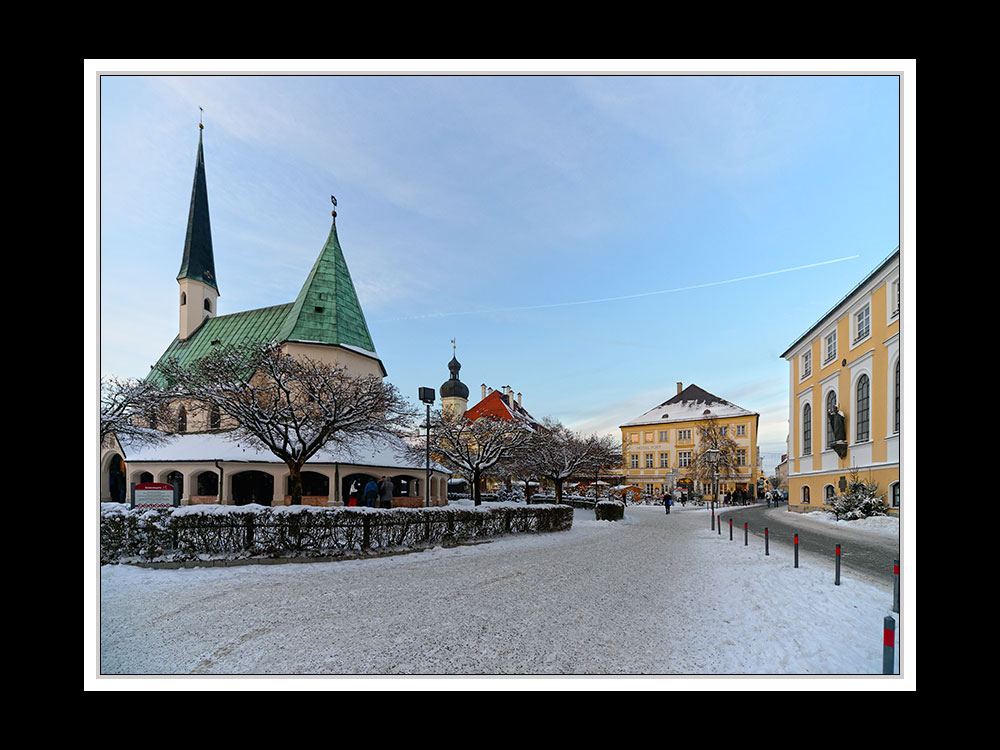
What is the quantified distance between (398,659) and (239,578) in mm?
3521

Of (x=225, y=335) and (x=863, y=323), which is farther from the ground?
(x=225, y=335)

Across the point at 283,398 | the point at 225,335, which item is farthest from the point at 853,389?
the point at 225,335

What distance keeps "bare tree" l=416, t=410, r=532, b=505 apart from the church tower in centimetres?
908

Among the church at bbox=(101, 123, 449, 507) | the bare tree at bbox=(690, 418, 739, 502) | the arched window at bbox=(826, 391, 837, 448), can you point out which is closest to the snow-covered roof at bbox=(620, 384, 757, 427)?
the bare tree at bbox=(690, 418, 739, 502)

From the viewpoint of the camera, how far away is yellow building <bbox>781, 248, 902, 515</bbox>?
3828 millimetres

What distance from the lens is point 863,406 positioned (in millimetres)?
4766

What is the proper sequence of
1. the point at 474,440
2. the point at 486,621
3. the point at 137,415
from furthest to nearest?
1. the point at 474,440
2. the point at 137,415
3. the point at 486,621

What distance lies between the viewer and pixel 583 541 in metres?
11.4

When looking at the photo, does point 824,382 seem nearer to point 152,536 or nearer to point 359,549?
point 359,549

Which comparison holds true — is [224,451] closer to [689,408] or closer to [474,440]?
[474,440]

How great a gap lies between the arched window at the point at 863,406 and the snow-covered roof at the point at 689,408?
2.50 meters

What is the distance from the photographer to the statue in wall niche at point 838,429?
5.38 m

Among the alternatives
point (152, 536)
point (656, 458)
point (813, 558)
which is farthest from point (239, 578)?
point (656, 458)

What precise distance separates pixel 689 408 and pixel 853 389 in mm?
5787
